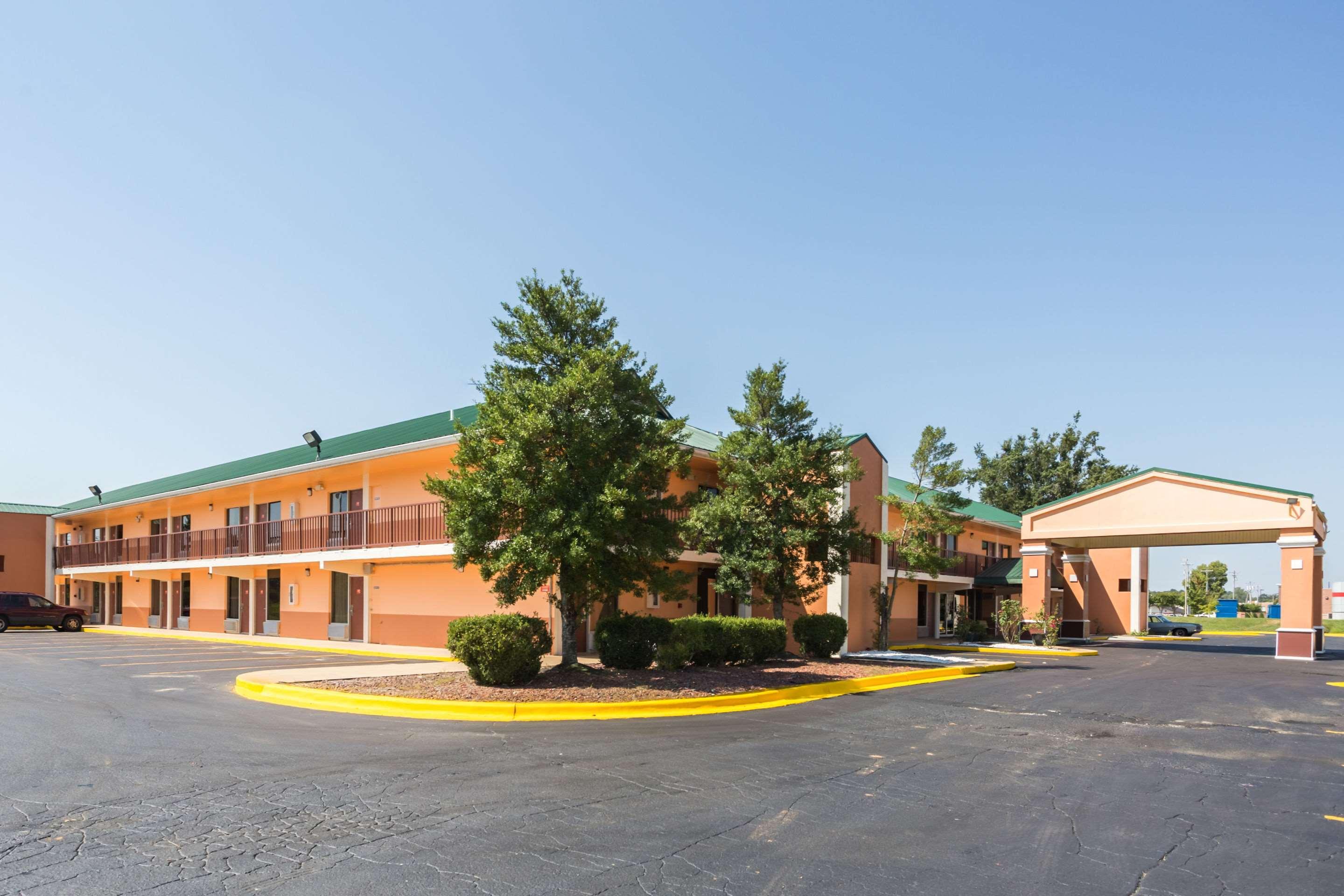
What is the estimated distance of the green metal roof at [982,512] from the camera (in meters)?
34.5

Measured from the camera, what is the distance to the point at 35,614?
3534 cm

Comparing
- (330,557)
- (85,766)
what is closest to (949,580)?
(330,557)

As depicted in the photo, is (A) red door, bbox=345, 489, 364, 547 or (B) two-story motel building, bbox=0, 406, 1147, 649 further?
(A) red door, bbox=345, 489, 364, 547

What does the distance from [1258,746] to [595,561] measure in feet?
32.4

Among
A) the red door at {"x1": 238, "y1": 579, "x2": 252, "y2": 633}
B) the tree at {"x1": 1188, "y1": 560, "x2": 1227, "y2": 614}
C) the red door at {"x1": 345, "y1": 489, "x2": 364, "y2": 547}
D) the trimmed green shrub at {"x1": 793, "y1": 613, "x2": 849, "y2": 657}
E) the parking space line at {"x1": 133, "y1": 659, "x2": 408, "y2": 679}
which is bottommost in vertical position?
the tree at {"x1": 1188, "y1": 560, "x2": 1227, "y2": 614}

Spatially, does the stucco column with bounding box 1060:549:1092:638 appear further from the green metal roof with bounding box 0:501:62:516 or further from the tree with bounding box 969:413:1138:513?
the green metal roof with bounding box 0:501:62:516

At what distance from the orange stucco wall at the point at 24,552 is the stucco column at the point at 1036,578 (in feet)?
153

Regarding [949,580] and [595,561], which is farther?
[949,580]

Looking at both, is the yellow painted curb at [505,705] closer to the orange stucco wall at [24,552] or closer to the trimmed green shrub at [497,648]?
the trimmed green shrub at [497,648]

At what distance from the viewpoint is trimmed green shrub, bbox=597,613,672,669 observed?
54.0 feet

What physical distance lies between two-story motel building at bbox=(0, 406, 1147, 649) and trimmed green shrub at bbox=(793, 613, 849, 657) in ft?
10.2

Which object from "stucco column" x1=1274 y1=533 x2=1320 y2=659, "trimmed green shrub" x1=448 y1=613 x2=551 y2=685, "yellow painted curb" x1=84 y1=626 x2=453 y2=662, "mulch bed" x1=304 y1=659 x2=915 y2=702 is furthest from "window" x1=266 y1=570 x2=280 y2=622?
"stucco column" x1=1274 y1=533 x2=1320 y2=659

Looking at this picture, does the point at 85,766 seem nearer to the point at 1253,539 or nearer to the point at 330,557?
the point at 330,557

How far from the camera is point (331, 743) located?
10.1 meters
